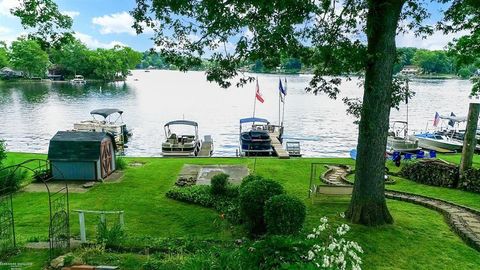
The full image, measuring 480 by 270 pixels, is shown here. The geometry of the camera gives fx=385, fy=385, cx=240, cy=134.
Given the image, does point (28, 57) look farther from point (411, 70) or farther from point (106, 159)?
point (411, 70)

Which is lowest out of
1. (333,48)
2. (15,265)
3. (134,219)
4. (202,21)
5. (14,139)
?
(14,139)

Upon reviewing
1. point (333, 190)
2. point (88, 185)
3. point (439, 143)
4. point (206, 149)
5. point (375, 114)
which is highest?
point (375, 114)

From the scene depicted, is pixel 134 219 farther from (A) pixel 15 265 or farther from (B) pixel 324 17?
(B) pixel 324 17

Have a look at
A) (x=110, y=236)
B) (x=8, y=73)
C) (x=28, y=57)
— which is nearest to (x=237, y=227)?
(x=110, y=236)

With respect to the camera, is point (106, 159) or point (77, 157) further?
point (106, 159)

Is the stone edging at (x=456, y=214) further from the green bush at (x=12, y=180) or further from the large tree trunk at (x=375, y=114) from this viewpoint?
the green bush at (x=12, y=180)

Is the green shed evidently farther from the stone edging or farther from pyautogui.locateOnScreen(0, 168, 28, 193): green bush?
the stone edging

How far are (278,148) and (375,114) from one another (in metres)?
19.2

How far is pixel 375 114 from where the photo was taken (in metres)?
11.1

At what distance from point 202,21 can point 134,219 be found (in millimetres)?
6854

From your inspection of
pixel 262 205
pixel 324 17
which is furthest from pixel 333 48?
pixel 262 205

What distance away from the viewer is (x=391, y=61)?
11.0 metres

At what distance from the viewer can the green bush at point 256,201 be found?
10531 mm

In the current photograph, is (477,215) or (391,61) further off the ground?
(391,61)
